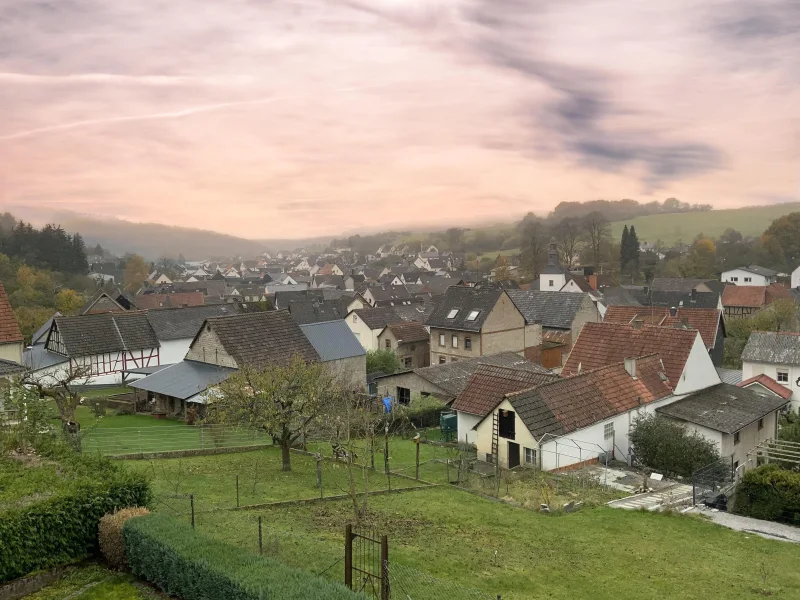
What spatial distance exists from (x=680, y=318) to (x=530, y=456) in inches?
1121

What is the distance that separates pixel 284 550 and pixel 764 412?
2784 centimetres

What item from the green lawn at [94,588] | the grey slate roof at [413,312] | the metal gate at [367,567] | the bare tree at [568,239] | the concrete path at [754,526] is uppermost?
the bare tree at [568,239]

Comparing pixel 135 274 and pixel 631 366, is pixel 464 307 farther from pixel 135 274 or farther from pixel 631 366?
pixel 135 274

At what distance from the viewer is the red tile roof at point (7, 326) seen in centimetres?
2953

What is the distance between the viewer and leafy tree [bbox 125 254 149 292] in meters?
154

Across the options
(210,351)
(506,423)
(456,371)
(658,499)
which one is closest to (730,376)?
(456,371)

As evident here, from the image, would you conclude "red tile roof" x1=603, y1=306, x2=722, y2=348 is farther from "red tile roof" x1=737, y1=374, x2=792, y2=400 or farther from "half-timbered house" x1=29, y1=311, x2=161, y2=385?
"half-timbered house" x1=29, y1=311, x2=161, y2=385

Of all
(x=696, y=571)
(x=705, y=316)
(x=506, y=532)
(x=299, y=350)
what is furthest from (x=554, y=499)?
(x=705, y=316)

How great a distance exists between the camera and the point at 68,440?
76.7 feet

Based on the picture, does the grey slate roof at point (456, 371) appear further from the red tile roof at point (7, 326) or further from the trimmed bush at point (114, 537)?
the trimmed bush at point (114, 537)

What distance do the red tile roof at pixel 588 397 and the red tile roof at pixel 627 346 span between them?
0.96 metres

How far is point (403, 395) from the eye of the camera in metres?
40.9

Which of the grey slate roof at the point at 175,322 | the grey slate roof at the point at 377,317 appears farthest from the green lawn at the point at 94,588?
the grey slate roof at the point at 377,317

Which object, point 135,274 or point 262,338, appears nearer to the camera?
point 262,338
